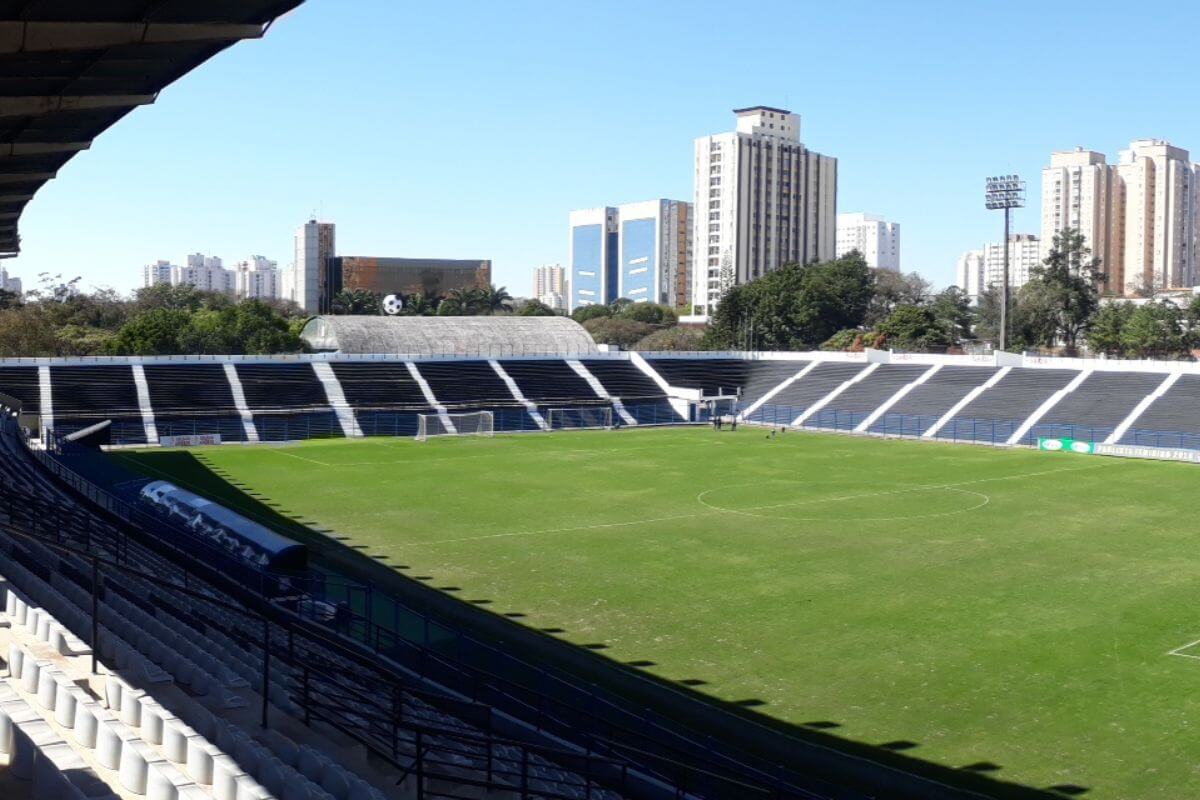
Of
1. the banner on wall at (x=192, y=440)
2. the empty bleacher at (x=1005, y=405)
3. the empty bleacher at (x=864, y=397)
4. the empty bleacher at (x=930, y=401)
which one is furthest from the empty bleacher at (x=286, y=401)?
the empty bleacher at (x=1005, y=405)

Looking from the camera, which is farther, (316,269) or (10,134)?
(316,269)

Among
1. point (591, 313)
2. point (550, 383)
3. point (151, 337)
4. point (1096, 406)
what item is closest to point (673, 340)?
point (591, 313)

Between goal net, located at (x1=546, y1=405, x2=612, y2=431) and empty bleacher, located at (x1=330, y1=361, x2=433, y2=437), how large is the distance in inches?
294

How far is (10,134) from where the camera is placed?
18.1m

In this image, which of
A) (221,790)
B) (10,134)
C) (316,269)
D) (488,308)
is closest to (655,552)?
(10,134)

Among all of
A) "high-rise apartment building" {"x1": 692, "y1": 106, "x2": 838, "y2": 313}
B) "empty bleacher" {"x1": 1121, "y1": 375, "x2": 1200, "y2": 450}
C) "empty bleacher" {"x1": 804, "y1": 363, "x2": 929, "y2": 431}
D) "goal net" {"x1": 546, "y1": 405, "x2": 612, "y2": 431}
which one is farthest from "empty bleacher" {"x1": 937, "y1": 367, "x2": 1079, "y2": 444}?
"high-rise apartment building" {"x1": 692, "y1": 106, "x2": 838, "y2": 313}

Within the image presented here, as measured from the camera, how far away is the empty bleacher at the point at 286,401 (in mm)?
64625

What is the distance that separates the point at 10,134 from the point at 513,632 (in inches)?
522

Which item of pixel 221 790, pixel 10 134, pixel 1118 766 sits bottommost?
pixel 1118 766

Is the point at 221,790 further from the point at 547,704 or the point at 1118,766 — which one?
the point at 1118,766

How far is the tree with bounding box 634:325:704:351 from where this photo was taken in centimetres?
12519

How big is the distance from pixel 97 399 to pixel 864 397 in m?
45.2

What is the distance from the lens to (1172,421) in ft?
199

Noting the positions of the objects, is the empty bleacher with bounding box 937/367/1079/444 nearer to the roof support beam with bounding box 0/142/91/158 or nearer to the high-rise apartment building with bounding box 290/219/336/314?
the roof support beam with bounding box 0/142/91/158
